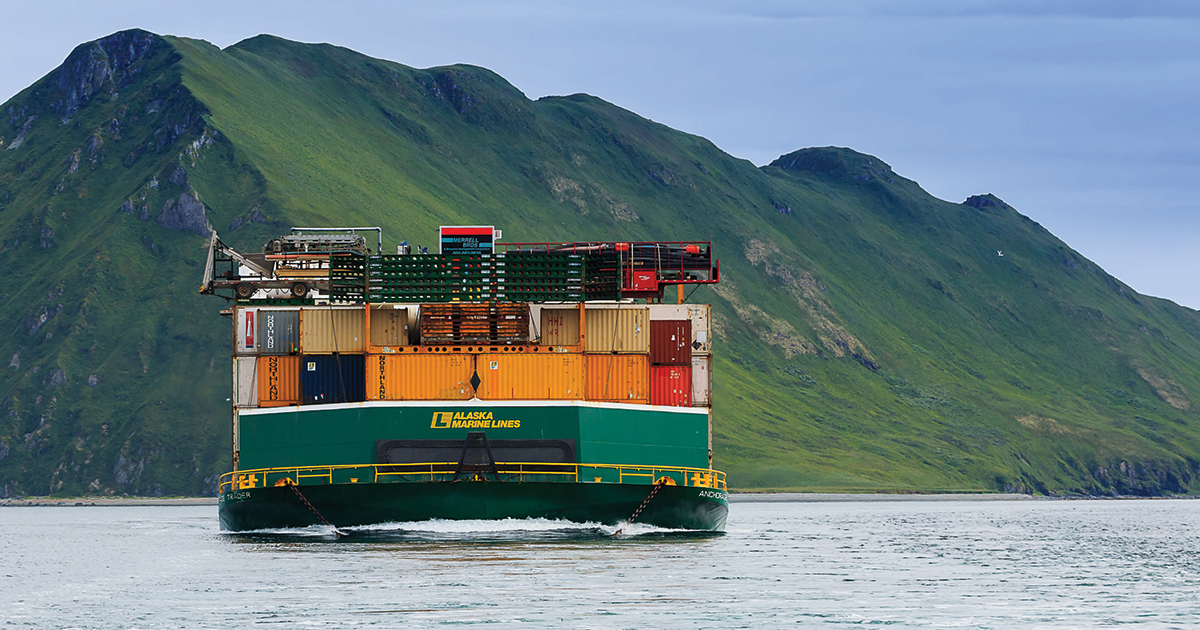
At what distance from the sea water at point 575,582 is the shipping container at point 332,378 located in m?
7.30

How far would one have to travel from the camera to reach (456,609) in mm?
48188

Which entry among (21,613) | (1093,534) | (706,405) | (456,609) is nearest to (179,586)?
(21,613)

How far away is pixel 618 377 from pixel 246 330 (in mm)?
22449

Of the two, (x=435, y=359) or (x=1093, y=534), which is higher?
(x=435, y=359)

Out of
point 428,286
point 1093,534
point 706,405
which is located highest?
point 428,286

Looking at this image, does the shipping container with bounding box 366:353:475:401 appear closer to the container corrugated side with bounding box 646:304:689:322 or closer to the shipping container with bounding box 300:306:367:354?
the shipping container with bounding box 300:306:367:354

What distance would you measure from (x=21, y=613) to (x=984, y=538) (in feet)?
237

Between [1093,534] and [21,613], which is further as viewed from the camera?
[1093,534]

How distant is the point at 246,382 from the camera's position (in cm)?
8838

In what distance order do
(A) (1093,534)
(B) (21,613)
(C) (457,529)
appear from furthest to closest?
1. (A) (1093,534)
2. (C) (457,529)
3. (B) (21,613)

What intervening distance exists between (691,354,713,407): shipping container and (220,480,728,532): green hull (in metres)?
8.23

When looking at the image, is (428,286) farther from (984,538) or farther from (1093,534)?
(1093,534)

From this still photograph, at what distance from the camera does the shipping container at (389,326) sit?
83.7 meters

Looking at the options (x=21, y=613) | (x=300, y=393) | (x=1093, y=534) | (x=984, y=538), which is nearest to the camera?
(x=21, y=613)
